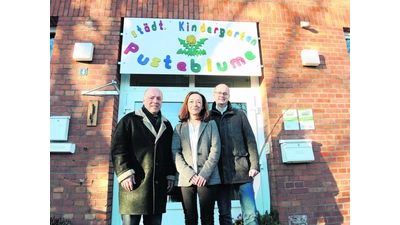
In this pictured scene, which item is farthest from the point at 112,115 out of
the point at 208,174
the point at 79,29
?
the point at 208,174

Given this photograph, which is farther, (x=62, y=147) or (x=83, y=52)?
(x=83, y=52)

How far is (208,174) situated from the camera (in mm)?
1945

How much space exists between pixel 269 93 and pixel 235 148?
4.66 feet

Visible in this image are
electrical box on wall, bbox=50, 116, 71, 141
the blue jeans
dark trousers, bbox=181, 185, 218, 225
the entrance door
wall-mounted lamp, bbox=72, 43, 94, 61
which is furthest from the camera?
wall-mounted lamp, bbox=72, 43, 94, 61

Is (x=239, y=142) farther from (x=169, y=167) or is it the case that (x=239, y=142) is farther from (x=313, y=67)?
(x=313, y=67)

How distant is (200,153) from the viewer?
2.02 m

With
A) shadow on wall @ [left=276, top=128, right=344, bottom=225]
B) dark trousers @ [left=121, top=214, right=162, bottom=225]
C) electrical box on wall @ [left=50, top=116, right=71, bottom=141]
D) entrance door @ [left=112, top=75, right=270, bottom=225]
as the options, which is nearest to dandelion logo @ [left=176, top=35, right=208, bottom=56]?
entrance door @ [left=112, top=75, right=270, bottom=225]

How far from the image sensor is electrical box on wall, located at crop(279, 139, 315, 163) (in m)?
3.04

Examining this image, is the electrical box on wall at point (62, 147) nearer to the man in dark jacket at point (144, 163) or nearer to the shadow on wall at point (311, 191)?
the man in dark jacket at point (144, 163)

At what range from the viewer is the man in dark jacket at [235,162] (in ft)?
6.88

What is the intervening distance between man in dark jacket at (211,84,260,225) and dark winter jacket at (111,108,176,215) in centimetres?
44

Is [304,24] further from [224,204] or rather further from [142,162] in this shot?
[142,162]

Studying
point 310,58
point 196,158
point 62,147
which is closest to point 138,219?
point 196,158

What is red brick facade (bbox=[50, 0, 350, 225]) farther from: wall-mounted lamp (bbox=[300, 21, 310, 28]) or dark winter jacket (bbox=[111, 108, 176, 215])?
dark winter jacket (bbox=[111, 108, 176, 215])
